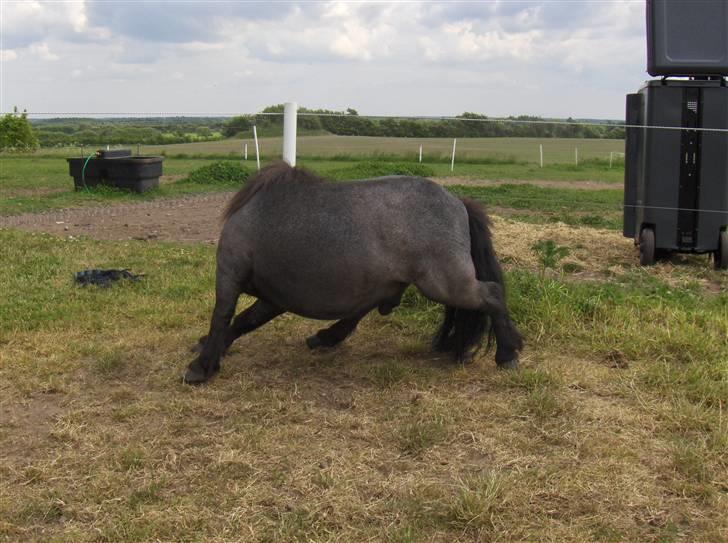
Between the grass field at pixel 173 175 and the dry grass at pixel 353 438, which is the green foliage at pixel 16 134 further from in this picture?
the dry grass at pixel 353 438

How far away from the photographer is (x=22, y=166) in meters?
22.8

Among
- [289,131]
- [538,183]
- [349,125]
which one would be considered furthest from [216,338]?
[538,183]

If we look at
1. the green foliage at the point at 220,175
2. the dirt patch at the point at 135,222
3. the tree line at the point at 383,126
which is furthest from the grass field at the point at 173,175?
the tree line at the point at 383,126

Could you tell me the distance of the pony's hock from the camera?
1384cm

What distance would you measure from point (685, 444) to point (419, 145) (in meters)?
16.2

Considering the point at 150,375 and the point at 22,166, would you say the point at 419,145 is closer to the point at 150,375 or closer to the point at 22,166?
the point at 22,166

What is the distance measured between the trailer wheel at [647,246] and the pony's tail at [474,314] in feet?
11.2

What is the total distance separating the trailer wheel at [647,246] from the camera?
291 inches

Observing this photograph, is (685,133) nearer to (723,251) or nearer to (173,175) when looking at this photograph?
(723,251)

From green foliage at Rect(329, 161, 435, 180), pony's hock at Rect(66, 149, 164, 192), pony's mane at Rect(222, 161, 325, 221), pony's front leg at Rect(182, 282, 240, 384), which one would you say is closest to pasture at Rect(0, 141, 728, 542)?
pony's front leg at Rect(182, 282, 240, 384)

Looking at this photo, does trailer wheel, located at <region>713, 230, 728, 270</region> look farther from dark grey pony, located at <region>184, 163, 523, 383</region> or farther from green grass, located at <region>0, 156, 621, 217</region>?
dark grey pony, located at <region>184, 163, 523, 383</region>

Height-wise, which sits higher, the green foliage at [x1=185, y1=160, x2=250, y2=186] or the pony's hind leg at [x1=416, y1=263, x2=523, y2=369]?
the green foliage at [x1=185, y1=160, x2=250, y2=186]

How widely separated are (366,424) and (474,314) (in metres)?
1.20

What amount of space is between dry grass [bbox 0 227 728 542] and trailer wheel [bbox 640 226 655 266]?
2.09m
